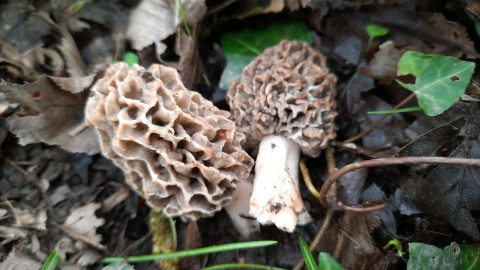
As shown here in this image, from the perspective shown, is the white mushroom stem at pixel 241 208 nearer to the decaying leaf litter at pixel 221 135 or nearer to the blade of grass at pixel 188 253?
the decaying leaf litter at pixel 221 135

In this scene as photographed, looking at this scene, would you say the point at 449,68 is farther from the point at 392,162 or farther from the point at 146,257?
the point at 146,257

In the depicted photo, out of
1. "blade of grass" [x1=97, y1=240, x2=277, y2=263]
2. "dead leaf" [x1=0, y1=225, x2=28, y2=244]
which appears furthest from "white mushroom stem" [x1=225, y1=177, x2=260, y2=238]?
"dead leaf" [x1=0, y1=225, x2=28, y2=244]

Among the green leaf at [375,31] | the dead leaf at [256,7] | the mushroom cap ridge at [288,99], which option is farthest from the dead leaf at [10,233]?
the green leaf at [375,31]

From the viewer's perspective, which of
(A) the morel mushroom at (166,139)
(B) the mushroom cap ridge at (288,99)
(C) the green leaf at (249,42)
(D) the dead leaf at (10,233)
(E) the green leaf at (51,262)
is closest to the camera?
(A) the morel mushroom at (166,139)

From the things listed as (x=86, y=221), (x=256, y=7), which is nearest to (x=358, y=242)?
(x=86, y=221)

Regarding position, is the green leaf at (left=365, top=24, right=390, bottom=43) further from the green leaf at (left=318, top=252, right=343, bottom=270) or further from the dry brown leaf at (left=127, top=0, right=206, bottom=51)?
the green leaf at (left=318, top=252, right=343, bottom=270)

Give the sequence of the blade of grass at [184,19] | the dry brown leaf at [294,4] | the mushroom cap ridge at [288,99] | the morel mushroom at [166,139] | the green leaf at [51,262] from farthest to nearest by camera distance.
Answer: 1. the dry brown leaf at [294,4]
2. the blade of grass at [184,19]
3. the mushroom cap ridge at [288,99]
4. the green leaf at [51,262]
5. the morel mushroom at [166,139]

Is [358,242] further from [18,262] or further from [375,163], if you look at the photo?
[18,262]

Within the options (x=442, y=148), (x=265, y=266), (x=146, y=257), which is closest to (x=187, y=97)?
(x=146, y=257)

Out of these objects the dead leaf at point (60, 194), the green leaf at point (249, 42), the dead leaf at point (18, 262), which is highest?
the green leaf at point (249, 42)
